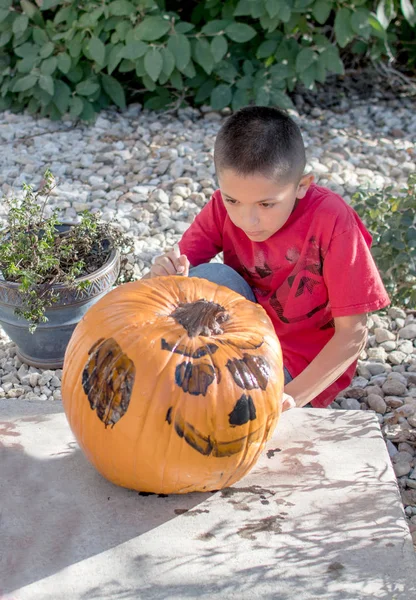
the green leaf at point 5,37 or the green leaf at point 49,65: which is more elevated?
the green leaf at point 5,37

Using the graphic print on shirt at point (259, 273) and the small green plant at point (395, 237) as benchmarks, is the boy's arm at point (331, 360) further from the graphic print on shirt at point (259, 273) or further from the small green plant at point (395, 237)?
the small green plant at point (395, 237)

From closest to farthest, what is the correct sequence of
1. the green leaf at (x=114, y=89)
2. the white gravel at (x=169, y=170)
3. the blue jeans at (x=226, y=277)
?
the blue jeans at (x=226, y=277) → the white gravel at (x=169, y=170) → the green leaf at (x=114, y=89)

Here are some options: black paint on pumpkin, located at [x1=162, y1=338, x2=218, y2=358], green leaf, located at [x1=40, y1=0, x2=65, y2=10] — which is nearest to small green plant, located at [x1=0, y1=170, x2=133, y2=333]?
black paint on pumpkin, located at [x1=162, y1=338, x2=218, y2=358]

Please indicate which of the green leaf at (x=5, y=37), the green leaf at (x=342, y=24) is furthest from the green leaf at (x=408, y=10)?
the green leaf at (x=5, y=37)

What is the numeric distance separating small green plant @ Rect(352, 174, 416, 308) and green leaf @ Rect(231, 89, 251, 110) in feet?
5.82

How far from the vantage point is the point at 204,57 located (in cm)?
517

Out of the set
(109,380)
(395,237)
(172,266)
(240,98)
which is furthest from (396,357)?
(240,98)

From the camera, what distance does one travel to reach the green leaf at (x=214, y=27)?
5.17 m

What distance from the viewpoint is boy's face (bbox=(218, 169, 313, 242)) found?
231cm

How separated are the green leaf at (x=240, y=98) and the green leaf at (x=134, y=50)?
29.5 inches

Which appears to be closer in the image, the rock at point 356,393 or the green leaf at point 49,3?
the rock at point 356,393

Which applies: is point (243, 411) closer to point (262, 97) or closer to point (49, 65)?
point (262, 97)

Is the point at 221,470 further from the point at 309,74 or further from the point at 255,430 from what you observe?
the point at 309,74

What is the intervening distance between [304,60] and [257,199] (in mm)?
3292
